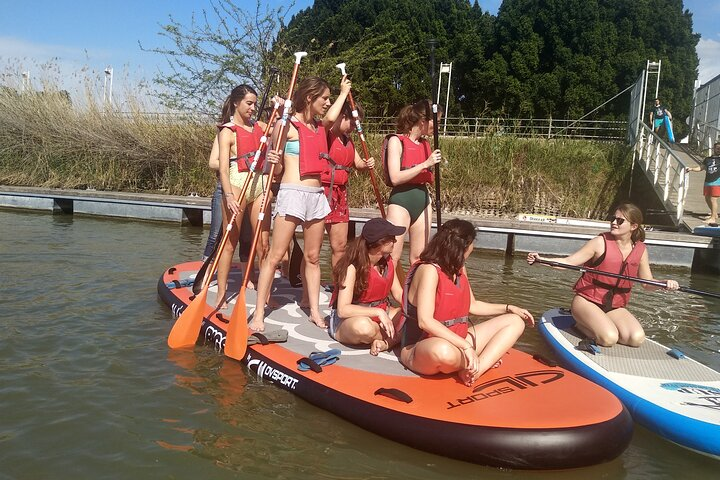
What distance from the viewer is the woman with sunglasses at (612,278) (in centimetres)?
461

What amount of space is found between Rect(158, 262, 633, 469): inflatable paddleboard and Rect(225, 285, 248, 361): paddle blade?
64mm

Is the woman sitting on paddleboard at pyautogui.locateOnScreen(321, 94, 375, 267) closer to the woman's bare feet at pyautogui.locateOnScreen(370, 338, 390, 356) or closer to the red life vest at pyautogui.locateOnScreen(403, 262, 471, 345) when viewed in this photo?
the woman's bare feet at pyautogui.locateOnScreen(370, 338, 390, 356)

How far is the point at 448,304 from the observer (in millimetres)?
3619

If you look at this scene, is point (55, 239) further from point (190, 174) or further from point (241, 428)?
point (241, 428)

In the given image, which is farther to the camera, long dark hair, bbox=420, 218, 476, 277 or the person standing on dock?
the person standing on dock

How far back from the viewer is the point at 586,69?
28.8 m

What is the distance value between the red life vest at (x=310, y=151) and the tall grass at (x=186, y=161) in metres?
7.65

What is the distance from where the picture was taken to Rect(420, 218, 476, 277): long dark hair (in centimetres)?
355

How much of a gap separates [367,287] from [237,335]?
3.04 ft

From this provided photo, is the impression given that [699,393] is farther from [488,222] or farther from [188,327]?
[488,222]

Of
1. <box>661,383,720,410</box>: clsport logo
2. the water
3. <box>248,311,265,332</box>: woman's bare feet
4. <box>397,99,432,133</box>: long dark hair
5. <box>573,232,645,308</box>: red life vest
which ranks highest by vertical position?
<box>397,99,432,133</box>: long dark hair

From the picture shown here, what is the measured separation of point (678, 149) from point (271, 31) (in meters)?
11.6

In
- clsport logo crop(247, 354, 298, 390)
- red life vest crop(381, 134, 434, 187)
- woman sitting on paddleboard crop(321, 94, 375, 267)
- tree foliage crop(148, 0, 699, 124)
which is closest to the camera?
clsport logo crop(247, 354, 298, 390)

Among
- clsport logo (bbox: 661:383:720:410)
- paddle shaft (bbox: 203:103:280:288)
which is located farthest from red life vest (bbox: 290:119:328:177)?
clsport logo (bbox: 661:383:720:410)
